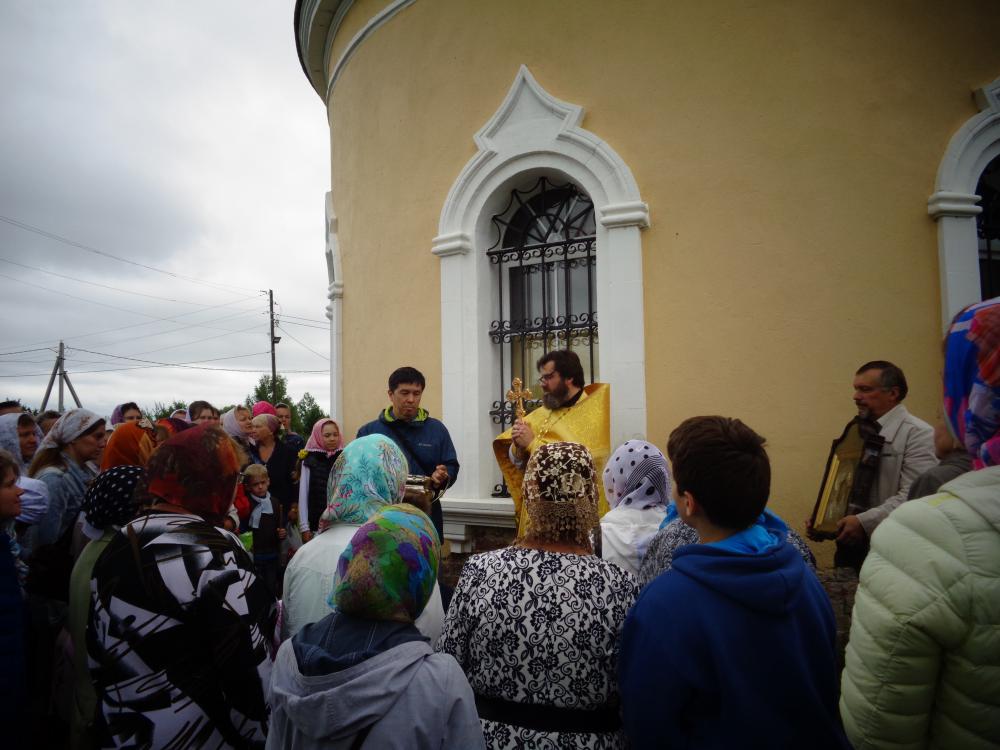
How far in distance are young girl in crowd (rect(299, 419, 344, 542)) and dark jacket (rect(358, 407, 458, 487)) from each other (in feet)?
1.65

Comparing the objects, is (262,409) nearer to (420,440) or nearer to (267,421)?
(267,421)

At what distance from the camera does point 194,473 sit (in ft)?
6.80

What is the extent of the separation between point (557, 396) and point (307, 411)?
109ft

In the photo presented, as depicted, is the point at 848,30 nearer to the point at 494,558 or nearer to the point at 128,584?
the point at 494,558

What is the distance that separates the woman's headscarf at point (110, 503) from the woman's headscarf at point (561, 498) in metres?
1.35

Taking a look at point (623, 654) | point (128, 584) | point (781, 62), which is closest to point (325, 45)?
point (781, 62)

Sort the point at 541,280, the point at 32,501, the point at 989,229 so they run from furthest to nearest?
the point at 541,280
the point at 989,229
the point at 32,501

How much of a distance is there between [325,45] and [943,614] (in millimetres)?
7875

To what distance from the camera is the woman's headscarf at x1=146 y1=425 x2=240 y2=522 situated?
2.07m

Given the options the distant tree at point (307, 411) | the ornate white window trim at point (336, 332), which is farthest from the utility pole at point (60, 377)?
the ornate white window trim at point (336, 332)

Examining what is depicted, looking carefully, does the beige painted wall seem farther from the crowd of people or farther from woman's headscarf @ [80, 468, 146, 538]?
woman's headscarf @ [80, 468, 146, 538]

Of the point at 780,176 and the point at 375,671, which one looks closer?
the point at 375,671

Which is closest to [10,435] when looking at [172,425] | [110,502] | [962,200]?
[172,425]

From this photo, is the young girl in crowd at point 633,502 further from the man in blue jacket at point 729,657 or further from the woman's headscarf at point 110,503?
the woman's headscarf at point 110,503
